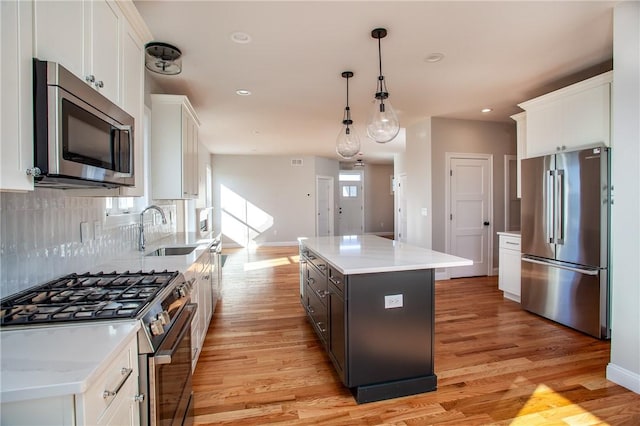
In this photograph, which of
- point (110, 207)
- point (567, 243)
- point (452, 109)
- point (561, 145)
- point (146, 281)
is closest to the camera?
point (146, 281)

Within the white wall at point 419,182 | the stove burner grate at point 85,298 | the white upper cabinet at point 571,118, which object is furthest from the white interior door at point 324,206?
the stove burner grate at point 85,298

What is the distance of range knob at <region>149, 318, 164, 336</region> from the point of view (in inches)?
46.8

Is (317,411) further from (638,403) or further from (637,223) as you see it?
(637,223)

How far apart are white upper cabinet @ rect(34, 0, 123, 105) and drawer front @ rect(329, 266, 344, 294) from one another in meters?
1.66

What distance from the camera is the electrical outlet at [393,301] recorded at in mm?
2092

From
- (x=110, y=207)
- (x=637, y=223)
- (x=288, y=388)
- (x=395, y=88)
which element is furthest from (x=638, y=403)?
(x=110, y=207)

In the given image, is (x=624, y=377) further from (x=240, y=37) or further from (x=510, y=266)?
(x=240, y=37)

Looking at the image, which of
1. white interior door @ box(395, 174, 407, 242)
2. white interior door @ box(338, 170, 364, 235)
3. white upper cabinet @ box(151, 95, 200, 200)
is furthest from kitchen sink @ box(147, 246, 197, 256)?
white interior door @ box(338, 170, 364, 235)

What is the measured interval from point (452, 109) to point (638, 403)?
3.80 meters

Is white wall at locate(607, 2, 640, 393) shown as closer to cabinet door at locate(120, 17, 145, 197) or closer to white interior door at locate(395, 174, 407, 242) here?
cabinet door at locate(120, 17, 145, 197)

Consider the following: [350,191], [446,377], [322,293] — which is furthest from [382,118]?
[350,191]

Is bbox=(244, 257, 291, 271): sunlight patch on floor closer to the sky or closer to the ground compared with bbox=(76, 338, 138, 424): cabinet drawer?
closer to the ground

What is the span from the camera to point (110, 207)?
2.32m

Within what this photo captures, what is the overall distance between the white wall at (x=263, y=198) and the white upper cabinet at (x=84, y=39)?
7.38 meters
